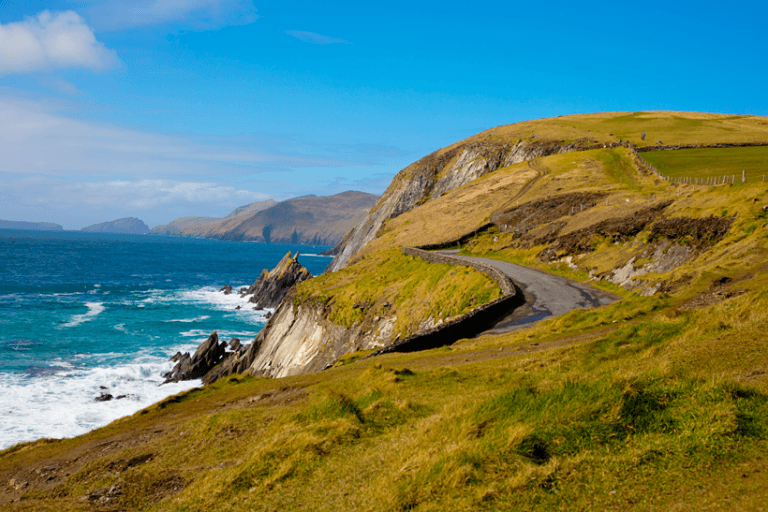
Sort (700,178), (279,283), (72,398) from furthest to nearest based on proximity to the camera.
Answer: (279,283) → (700,178) → (72,398)

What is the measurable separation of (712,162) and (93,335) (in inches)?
3470

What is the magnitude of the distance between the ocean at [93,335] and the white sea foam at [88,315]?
14cm

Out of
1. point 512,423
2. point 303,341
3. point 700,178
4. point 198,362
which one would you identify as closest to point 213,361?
point 198,362

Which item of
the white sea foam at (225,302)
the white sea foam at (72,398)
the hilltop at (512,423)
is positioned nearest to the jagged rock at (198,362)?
the white sea foam at (72,398)

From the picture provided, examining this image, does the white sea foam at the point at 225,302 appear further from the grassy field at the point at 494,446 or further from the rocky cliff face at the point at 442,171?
the grassy field at the point at 494,446

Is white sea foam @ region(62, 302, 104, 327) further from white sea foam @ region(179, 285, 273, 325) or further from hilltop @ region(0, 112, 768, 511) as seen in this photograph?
hilltop @ region(0, 112, 768, 511)

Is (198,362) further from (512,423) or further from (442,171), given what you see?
(442,171)

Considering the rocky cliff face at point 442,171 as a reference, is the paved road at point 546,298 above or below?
below

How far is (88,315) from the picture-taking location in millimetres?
69812

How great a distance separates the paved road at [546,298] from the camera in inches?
960

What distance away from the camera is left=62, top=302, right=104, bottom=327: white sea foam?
64.2 meters

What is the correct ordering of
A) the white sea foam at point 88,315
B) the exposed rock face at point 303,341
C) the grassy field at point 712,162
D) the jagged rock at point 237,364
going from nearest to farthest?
the exposed rock face at point 303,341 → the jagged rock at point 237,364 → the grassy field at point 712,162 → the white sea foam at point 88,315

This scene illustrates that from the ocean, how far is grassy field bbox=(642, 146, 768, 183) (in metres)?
63.9

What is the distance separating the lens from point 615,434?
6.65 meters
